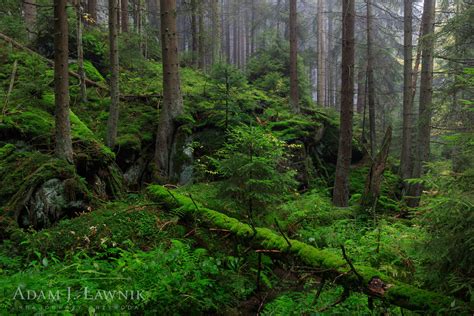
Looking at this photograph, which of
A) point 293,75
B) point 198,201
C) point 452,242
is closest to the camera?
point 452,242

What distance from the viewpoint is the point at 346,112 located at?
30.0 feet

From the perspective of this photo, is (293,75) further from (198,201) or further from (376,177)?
(198,201)

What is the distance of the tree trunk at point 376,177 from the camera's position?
737cm

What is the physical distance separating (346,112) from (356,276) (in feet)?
22.4

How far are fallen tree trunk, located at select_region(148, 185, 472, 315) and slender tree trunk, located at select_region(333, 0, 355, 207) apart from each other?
5396mm

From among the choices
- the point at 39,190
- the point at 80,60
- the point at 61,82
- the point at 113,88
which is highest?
the point at 80,60

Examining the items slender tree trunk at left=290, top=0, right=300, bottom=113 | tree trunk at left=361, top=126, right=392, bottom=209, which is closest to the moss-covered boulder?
tree trunk at left=361, top=126, right=392, bottom=209

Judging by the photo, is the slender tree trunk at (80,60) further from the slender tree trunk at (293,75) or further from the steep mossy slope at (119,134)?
the slender tree trunk at (293,75)

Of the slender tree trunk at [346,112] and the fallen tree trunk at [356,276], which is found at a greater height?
the slender tree trunk at [346,112]

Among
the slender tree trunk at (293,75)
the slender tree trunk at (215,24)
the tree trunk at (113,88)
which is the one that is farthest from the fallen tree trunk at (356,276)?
the slender tree trunk at (215,24)

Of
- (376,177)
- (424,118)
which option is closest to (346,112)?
(376,177)

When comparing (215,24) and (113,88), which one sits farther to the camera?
(215,24)

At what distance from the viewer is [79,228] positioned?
211 inches

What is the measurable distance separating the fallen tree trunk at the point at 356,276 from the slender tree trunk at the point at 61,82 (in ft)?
12.7
